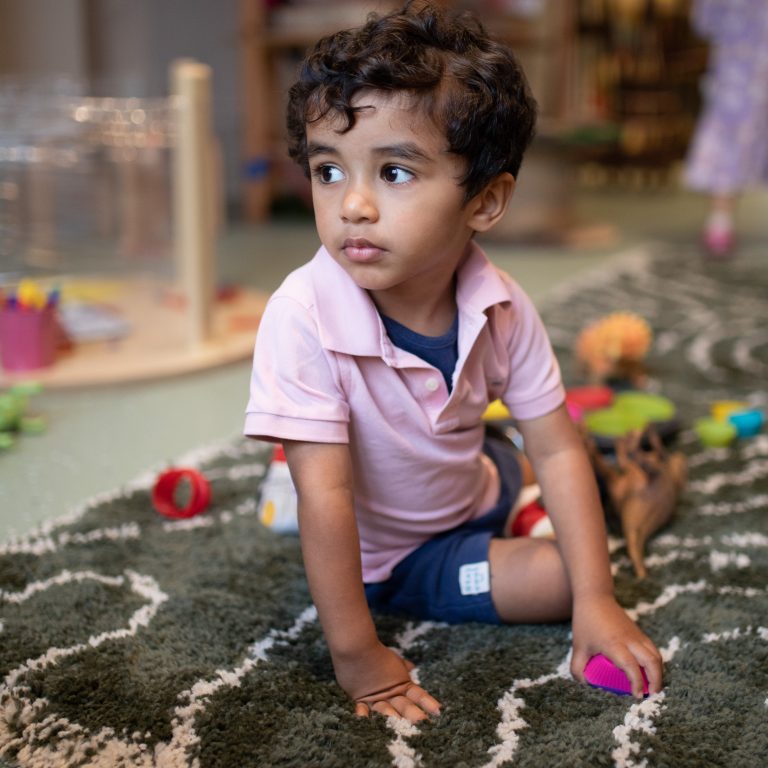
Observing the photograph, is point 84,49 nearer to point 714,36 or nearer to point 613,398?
point 714,36

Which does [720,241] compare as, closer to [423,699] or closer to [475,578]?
[475,578]

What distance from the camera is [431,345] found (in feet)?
2.54

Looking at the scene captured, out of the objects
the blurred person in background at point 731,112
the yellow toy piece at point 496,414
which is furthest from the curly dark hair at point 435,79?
the blurred person in background at point 731,112

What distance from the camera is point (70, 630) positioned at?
31.0 inches

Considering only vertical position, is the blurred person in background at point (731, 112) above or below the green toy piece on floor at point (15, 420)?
above

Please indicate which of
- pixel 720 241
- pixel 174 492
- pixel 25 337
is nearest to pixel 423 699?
pixel 174 492

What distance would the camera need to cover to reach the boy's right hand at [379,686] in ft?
2.28

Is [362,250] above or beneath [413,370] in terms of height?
above

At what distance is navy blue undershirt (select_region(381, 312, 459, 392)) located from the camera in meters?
0.77

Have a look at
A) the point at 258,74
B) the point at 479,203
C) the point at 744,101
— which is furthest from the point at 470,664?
the point at 258,74

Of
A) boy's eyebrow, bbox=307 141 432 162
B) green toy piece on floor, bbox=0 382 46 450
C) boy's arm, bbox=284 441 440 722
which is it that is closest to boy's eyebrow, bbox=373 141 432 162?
boy's eyebrow, bbox=307 141 432 162

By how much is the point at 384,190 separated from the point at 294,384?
0.52ft

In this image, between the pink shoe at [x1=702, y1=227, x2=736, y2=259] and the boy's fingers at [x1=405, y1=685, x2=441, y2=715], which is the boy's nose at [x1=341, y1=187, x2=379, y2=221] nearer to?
the boy's fingers at [x1=405, y1=685, x2=441, y2=715]

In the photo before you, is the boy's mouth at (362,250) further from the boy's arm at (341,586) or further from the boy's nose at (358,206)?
the boy's arm at (341,586)
